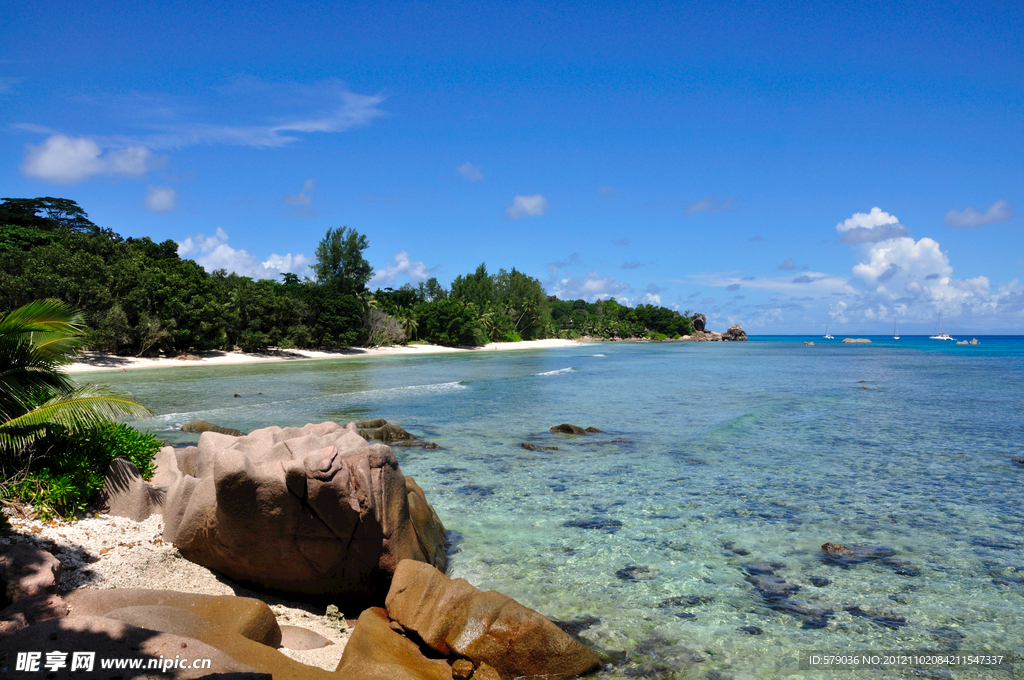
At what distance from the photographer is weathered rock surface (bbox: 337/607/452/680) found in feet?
15.9

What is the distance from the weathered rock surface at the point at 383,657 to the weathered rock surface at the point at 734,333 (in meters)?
195

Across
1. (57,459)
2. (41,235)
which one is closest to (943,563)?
(57,459)

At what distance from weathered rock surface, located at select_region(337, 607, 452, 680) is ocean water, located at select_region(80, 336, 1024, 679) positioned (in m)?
1.83

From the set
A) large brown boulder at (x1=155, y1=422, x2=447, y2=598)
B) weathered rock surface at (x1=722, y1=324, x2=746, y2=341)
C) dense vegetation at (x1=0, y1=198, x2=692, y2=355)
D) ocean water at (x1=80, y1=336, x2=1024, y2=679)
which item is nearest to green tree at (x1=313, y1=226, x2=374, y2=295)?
dense vegetation at (x1=0, y1=198, x2=692, y2=355)

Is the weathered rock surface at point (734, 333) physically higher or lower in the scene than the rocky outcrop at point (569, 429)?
higher

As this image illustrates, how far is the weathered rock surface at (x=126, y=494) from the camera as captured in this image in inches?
288

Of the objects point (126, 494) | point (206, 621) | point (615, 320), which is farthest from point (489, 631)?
point (615, 320)

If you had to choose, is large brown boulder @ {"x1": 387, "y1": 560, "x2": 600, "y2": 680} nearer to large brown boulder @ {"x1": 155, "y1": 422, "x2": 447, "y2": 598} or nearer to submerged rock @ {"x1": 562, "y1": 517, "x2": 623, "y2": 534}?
large brown boulder @ {"x1": 155, "y1": 422, "x2": 447, "y2": 598}

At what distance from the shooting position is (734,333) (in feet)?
623

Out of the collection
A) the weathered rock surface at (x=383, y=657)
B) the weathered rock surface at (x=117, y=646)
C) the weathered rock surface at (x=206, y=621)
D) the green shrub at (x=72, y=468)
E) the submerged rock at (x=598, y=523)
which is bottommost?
the submerged rock at (x=598, y=523)

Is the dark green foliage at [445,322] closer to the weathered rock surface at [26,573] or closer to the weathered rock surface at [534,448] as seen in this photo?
the weathered rock surface at [534,448]

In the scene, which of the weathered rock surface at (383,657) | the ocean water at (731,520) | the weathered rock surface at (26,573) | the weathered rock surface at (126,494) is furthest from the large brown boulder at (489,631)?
the weathered rock surface at (126,494)

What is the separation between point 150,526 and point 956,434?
23.0 m

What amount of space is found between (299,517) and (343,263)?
8392cm
